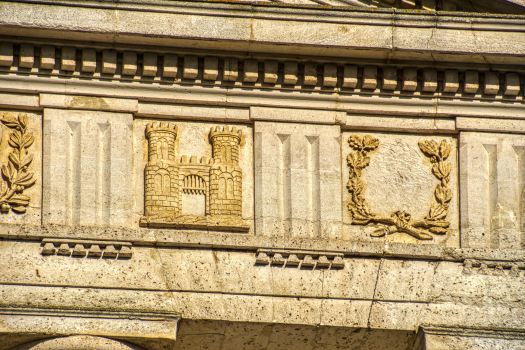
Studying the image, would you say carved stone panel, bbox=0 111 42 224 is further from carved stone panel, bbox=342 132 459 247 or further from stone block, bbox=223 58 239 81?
carved stone panel, bbox=342 132 459 247

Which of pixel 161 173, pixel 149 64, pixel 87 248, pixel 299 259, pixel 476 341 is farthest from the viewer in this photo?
pixel 149 64

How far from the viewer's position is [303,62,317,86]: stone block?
11094 mm

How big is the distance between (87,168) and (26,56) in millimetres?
1066

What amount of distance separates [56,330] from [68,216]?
977 millimetres

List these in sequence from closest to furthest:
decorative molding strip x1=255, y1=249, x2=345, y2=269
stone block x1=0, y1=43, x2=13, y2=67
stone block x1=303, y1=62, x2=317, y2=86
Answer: decorative molding strip x1=255, y1=249, x2=345, y2=269, stone block x1=0, y1=43, x2=13, y2=67, stone block x1=303, y1=62, x2=317, y2=86

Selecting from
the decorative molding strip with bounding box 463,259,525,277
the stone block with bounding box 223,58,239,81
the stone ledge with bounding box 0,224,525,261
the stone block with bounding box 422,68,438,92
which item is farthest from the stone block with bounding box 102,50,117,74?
the decorative molding strip with bounding box 463,259,525,277

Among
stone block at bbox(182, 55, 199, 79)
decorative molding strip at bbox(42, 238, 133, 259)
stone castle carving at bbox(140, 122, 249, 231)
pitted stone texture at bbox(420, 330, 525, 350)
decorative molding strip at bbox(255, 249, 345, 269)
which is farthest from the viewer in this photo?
stone block at bbox(182, 55, 199, 79)

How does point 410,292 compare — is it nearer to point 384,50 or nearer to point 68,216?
point 384,50

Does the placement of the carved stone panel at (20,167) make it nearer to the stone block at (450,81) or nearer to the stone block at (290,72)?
the stone block at (290,72)

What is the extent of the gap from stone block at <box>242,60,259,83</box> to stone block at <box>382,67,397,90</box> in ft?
3.60

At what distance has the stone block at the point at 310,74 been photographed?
36.4ft

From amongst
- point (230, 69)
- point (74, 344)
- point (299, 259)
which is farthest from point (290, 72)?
point (74, 344)

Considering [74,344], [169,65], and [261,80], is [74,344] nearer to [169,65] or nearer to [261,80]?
[169,65]

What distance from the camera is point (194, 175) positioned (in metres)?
10.8
